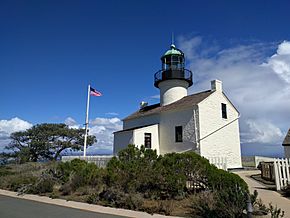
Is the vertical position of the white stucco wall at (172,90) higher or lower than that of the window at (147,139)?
higher

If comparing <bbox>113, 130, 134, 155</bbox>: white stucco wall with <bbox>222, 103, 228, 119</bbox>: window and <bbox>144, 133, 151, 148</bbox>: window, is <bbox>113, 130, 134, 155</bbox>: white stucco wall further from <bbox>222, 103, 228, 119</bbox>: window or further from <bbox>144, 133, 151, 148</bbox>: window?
<bbox>222, 103, 228, 119</bbox>: window

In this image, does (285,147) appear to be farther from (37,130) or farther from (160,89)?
(37,130)

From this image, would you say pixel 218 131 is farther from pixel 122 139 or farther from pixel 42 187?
pixel 42 187

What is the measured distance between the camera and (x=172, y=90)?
A: 25047mm

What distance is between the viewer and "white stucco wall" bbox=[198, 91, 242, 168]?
808 inches

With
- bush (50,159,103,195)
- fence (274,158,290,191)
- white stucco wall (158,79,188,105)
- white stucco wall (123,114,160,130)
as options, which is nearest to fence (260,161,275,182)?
fence (274,158,290,191)

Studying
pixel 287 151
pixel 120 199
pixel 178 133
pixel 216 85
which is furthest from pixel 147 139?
pixel 120 199

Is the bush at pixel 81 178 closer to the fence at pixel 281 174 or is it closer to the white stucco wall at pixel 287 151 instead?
the fence at pixel 281 174

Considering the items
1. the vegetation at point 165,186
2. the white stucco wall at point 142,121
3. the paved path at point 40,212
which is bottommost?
the paved path at point 40,212

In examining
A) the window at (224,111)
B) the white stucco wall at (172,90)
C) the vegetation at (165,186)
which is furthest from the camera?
the white stucco wall at (172,90)

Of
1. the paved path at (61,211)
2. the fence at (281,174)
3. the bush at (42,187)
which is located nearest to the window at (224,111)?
the fence at (281,174)

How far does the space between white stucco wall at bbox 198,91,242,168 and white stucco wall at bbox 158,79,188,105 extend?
3.98m

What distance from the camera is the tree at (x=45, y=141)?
29750 millimetres

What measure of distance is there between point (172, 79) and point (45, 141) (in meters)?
16.3
